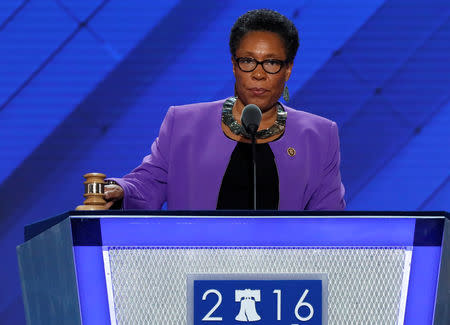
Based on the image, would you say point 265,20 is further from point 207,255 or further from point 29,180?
point 29,180

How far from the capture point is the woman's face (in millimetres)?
1794

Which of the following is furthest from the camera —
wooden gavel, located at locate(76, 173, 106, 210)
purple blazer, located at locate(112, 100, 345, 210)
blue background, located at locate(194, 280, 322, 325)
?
purple blazer, located at locate(112, 100, 345, 210)

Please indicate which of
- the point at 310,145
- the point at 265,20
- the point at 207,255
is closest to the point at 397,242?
the point at 207,255

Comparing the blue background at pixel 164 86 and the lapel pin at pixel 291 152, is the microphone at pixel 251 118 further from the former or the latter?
the blue background at pixel 164 86

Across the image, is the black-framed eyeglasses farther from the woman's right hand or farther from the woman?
the woman's right hand

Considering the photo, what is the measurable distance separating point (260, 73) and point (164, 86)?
1644 mm

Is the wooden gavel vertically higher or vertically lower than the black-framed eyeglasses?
lower

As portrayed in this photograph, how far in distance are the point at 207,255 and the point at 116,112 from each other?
224 cm

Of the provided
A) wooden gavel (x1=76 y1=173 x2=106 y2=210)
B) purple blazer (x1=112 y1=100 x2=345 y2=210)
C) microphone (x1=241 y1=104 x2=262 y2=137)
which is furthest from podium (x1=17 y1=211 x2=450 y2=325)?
purple blazer (x1=112 y1=100 x2=345 y2=210)

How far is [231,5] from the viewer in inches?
130

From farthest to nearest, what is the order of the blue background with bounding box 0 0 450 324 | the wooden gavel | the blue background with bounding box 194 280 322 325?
1. the blue background with bounding box 0 0 450 324
2. the wooden gavel
3. the blue background with bounding box 194 280 322 325

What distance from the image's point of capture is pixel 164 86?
3.39 metres

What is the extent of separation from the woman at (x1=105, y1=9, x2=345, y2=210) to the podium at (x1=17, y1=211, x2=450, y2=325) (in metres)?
0.52

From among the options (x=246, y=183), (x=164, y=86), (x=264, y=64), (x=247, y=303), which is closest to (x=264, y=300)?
(x=247, y=303)
